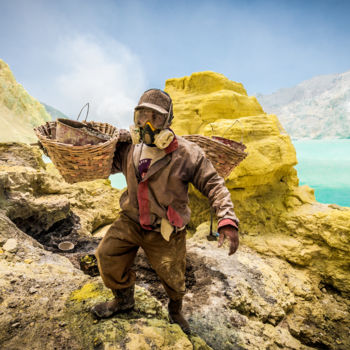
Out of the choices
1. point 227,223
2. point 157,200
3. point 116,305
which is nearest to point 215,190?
point 227,223

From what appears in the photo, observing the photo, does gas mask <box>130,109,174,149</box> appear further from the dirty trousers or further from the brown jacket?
the dirty trousers

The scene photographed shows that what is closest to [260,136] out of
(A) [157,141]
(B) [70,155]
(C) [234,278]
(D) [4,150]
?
(C) [234,278]

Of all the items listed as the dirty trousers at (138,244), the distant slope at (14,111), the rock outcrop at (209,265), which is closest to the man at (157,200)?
the dirty trousers at (138,244)

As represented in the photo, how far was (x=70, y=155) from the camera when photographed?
133cm

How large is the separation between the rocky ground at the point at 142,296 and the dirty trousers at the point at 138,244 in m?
0.34

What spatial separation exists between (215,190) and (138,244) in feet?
2.34

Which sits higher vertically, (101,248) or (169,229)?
(169,229)

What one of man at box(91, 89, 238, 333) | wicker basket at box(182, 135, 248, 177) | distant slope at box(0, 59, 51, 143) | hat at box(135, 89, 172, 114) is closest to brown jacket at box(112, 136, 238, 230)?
man at box(91, 89, 238, 333)

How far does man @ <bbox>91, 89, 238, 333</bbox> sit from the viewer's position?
4.54 ft

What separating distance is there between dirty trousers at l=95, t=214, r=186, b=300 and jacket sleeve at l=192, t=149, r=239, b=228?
1.34ft

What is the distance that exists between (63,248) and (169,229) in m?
3.28

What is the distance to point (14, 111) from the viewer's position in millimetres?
22719

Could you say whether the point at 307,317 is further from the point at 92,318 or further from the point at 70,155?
the point at 70,155

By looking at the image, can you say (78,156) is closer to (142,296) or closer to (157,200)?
(157,200)
